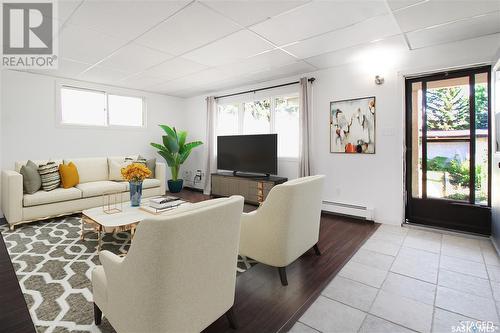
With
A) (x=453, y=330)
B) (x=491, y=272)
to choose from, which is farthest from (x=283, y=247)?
(x=491, y=272)

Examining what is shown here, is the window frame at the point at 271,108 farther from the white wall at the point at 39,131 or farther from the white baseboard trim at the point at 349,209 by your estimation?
the white wall at the point at 39,131

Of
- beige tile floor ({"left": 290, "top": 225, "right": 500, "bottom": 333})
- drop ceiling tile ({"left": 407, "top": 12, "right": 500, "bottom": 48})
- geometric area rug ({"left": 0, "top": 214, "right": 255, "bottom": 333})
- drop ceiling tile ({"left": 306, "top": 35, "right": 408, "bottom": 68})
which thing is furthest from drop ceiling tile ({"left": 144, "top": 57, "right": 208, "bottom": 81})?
beige tile floor ({"left": 290, "top": 225, "right": 500, "bottom": 333})

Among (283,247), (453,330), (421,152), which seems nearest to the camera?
(453,330)

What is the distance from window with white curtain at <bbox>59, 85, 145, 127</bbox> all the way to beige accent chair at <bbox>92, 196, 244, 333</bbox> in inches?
188

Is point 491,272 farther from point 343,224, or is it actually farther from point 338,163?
point 338,163

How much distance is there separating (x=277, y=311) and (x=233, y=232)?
82cm

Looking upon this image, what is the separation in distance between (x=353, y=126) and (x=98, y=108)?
5194mm

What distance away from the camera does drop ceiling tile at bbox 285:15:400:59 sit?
2.80 metres

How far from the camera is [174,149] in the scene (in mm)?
6020

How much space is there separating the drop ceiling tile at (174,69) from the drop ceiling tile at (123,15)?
1.09 m

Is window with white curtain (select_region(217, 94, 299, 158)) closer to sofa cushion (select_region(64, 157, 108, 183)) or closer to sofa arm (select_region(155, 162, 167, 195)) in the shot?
sofa arm (select_region(155, 162, 167, 195))

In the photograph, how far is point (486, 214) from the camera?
10.8 feet

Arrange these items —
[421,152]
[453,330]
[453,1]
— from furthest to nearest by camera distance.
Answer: [421,152], [453,1], [453,330]

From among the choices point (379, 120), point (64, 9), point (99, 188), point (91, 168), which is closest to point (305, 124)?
point (379, 120)
